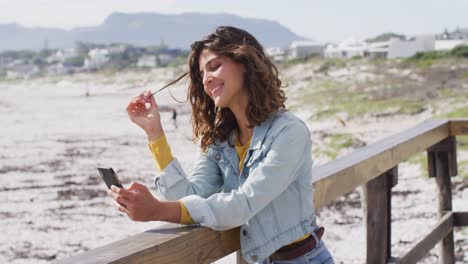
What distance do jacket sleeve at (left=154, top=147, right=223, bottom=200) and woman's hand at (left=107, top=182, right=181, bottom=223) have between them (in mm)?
179

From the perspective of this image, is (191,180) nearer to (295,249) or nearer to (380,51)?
(295,249)

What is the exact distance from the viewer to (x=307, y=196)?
6.52ft

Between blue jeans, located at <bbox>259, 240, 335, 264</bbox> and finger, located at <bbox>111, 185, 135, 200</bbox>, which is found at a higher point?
finger, located at <bbox>111, 185, 135, 200</bbox>

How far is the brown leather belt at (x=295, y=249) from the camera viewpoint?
1.97m

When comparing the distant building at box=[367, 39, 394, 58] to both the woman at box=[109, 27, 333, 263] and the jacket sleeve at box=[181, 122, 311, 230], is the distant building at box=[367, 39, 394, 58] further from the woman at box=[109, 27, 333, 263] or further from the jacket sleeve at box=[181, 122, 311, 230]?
the jacket sleeve at box=[181, 122, 311, 230]

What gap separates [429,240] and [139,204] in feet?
7.94

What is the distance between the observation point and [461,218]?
14.2 feet

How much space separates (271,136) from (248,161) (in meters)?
0.10

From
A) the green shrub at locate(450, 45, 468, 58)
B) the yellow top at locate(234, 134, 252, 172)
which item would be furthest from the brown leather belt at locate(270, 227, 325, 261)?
the green shrub at locate(450, 45, 468, 58)

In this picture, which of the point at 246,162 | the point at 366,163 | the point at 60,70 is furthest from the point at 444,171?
the point at 60,70

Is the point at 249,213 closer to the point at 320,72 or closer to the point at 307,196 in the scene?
the point at 307,196

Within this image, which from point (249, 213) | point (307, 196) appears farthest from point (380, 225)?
point (249, 213)

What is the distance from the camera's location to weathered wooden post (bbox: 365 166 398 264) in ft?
10.7

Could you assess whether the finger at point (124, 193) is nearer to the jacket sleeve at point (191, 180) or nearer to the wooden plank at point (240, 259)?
the jacket sleeve at point (191, 180)
